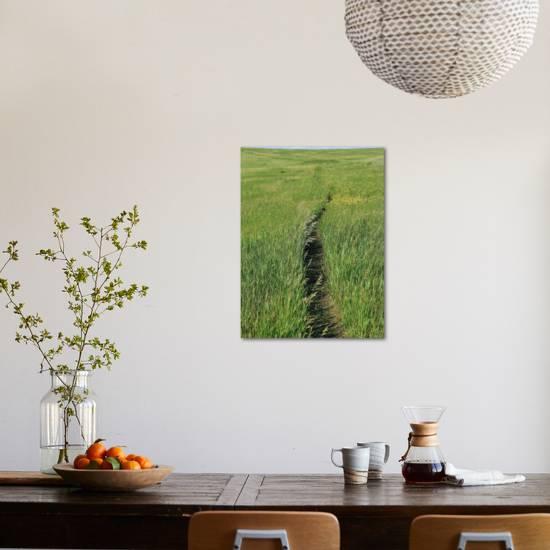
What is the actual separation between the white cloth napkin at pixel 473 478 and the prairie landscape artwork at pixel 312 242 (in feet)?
4.60

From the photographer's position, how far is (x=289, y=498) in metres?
2.75

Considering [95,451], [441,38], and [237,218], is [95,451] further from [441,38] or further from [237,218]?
[237,218]

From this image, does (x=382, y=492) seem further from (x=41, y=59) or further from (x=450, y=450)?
(x=41, y=59)

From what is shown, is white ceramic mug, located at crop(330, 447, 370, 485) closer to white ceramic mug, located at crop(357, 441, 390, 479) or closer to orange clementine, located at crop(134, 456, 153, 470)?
white ceramic mug, located at crop(357, 441, 390, 479)

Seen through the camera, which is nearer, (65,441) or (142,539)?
(142,539)

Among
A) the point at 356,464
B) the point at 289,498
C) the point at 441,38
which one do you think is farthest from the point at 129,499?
the point at 441,38

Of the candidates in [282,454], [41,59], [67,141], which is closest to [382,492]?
[282,454]

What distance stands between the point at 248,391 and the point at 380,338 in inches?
24.8

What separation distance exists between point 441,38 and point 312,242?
219cm

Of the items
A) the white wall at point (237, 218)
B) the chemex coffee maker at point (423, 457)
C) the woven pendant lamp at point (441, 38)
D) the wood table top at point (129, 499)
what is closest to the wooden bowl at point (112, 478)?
the wood table top at point (129, 499)

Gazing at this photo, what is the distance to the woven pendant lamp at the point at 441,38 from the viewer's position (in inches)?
90.5

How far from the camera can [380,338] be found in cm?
443

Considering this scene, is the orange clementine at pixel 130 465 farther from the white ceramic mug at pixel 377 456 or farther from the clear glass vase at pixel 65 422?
the white ceramic mug at pixel 377 456

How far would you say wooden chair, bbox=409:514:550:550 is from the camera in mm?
2393
